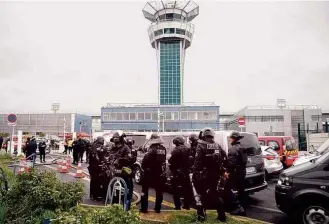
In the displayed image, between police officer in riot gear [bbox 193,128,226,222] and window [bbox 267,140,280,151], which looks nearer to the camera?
police officer in riot gear [bbox 193,128,226,222]

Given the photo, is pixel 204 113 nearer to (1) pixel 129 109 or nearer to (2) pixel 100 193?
(1) pixel 129 109

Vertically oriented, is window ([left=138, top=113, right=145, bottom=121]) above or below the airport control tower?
below

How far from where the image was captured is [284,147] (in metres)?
15.8

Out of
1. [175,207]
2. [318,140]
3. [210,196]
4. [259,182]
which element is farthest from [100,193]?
[318,140]

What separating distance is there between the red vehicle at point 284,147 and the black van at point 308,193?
950cm

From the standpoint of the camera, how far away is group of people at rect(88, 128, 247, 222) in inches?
248

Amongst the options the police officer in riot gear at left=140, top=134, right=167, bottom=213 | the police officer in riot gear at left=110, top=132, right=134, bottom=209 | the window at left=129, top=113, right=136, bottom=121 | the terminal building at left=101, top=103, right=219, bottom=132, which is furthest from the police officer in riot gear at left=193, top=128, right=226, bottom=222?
the window at left=129, top=113, right=136, bottom=121

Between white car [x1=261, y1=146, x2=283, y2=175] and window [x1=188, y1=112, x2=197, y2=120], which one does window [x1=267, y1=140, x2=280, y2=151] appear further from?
window [x1=188, y1=112, x2=197, y2=120]

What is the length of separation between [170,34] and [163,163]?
84314 mm

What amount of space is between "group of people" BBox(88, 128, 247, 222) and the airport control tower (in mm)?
81165

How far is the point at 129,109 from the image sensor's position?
8106cm

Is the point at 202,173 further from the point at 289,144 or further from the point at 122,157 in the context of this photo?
the point at 289,144

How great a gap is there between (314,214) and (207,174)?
6.99 ft

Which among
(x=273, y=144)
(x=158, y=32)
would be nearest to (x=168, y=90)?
(x=158, y=32)
